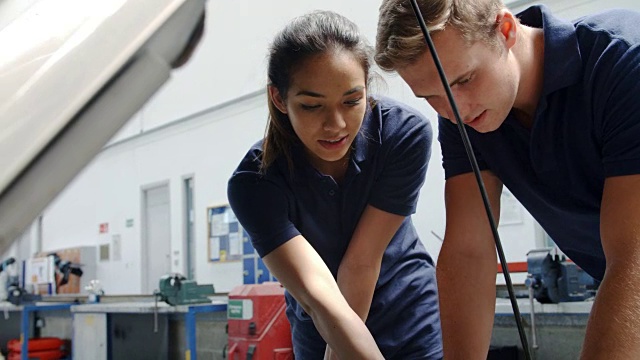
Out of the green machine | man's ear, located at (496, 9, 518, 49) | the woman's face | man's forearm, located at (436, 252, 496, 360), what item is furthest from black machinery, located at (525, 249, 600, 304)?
the green machine

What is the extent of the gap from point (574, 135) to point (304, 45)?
0.47 meters

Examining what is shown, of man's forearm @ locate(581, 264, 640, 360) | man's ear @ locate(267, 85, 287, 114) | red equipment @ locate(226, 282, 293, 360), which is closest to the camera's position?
man's forearm @ locate(581, 264, 640, 360)

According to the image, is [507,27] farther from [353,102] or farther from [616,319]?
[616,319]

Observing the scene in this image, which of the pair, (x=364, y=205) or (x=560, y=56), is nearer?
(x=560, y=56)

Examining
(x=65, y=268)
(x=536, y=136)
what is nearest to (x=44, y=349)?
(x=65, y=268)

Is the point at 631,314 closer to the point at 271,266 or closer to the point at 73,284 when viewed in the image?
the point at 271,266

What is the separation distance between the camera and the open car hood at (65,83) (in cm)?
34

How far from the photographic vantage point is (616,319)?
0.73 metres

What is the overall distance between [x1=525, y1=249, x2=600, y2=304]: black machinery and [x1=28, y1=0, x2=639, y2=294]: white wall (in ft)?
4.07

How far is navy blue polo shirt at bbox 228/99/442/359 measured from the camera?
1252 mm

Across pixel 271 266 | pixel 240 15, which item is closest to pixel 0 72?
pixel 271 266

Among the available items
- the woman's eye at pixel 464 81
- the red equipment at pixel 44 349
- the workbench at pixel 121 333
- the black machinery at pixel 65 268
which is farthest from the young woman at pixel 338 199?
the black machinery at pixel 65 268

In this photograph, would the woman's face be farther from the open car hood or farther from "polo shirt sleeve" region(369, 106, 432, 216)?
the open car hood

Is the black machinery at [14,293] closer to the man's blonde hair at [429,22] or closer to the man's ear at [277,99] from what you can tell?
the man's ear at [277,99]
